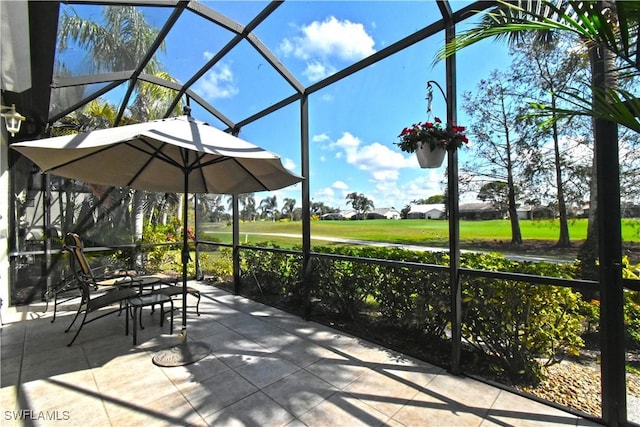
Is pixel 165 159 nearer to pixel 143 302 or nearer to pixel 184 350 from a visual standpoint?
pixel 143 302

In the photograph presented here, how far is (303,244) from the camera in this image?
4379 mm

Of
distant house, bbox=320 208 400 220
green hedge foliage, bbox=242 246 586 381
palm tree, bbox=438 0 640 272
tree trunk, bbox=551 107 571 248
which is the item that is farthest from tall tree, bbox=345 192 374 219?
palm tree, bbox=438 0 640 272

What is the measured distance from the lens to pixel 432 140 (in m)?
2.44

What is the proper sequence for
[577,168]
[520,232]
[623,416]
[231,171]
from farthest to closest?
[231,171] → [520,232] → [577,168] → [623,416]

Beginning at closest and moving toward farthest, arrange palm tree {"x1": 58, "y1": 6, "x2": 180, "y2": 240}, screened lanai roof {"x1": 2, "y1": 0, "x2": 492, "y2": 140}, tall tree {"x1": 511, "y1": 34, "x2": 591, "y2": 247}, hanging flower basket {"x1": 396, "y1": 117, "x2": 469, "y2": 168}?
tall tree {"x1": 511, "y1": 34, "x2": 591, "y2": 247}, hanging flower basket {"x1": 396, "y1": 117, "x2": 469, "y2": 168}, screened lanai roof {"x1": 2, "y1": 0, "x2": 492, "y2": 140}, palm tree {"x1": 58, "y1": 6, "x2": 180, "y2": 240}

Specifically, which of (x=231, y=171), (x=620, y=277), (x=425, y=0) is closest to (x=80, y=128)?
(x=231, y=171)

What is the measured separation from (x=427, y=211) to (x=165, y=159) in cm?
281

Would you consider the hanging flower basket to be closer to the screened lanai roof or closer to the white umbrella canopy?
the screened lanai roof

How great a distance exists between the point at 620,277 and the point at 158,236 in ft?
27.5

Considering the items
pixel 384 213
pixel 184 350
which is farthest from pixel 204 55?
pixel 184 350

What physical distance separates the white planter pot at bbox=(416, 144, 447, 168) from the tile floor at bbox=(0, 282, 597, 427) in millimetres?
1893

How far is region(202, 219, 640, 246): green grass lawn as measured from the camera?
93.4 inches

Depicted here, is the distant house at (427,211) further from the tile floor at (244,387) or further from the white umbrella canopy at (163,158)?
the tile floor at (244,387)

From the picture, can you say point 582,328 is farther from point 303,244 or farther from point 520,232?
point 303,244
